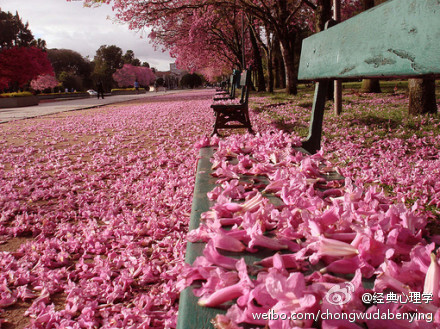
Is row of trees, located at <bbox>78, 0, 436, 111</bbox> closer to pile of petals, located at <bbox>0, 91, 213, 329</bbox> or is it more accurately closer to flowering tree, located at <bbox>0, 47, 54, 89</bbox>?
pile of petals, located at <bbox>0, 91, 213, 329</bbox>

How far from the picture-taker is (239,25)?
2962 cm

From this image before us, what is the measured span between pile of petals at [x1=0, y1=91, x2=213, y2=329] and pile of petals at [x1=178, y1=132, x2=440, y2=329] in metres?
0.78

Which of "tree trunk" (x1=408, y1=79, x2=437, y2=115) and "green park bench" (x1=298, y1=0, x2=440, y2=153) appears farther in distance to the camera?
"tree trunk" (x1=408, y1=79, x2=437, y2=115)

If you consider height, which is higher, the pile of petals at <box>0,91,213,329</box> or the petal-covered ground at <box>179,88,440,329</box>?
the petal-covered ground at <box>179,88,440,329</box>

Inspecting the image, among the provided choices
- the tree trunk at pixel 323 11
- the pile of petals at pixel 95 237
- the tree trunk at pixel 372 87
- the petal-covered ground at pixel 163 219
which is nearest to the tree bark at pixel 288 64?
the tree trunk at pixel 372 87

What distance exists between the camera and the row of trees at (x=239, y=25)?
50.1ft

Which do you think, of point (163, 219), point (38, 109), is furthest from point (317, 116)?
point (38, 109)

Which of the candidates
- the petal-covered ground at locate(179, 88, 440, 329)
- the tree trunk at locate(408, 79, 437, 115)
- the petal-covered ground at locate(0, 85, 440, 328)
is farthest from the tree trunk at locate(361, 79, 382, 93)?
the petal-covered ground at locate(179, 88, 440, 329)

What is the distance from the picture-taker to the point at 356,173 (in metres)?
4.25

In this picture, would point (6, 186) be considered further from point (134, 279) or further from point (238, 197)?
point (238, 197)

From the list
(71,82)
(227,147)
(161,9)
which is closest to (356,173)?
(227,147)

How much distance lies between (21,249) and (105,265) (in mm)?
919

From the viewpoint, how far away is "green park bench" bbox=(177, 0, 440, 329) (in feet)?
3.68

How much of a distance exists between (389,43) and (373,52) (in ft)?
0.71
